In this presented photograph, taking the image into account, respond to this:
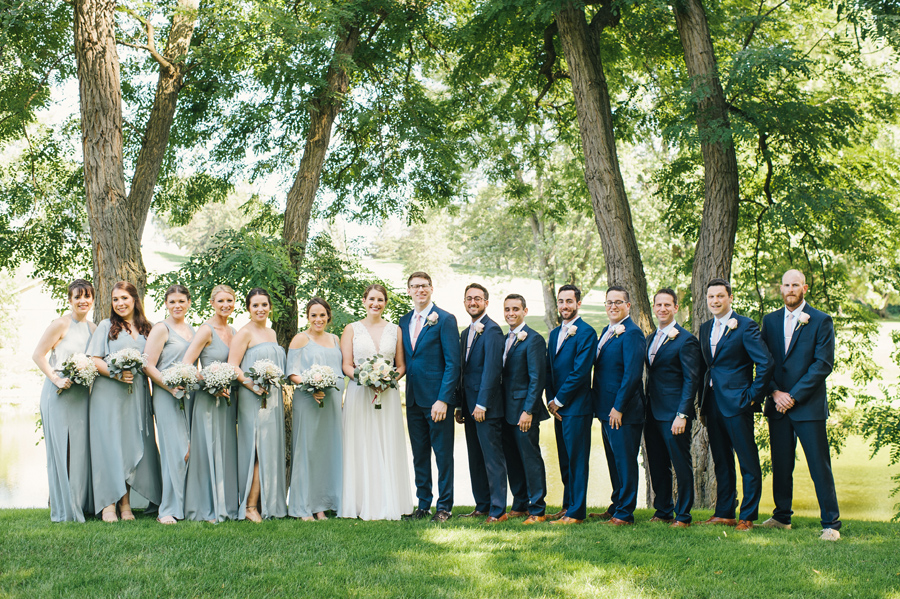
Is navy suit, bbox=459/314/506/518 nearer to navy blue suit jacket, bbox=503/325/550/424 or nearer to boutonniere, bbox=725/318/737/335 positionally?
navy blue suit jacket, bbox=503/325/550/424

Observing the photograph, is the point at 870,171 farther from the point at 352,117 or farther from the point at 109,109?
the point at 109,109

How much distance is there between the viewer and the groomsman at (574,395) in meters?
6.19

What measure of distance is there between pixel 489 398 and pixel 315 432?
1.69 meters

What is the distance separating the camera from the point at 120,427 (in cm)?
635

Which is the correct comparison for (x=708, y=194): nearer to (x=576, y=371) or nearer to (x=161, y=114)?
(x=576, y=371)

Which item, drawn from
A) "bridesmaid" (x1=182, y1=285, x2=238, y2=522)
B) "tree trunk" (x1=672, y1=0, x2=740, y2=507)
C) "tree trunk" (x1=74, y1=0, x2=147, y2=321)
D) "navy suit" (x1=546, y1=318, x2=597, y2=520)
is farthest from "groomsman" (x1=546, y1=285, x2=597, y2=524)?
"tree trunk" (x1=74, y1=0, x2=147, y2=321)

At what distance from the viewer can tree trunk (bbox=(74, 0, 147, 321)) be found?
935 cm

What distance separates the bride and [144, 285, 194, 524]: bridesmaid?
4.71 ft

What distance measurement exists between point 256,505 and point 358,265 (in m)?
6.61

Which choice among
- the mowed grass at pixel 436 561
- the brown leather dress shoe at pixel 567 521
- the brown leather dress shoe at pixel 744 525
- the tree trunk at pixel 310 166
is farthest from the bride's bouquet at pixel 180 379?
the tree trunk at pixel 310 166

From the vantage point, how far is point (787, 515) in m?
6.11

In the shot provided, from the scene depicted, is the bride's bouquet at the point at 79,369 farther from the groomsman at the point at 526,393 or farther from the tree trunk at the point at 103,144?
the groomsman at the point at 526,393

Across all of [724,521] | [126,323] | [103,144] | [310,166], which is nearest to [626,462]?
[724,521]

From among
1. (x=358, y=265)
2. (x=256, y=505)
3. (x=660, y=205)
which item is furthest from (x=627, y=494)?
(x=660, y=205)
